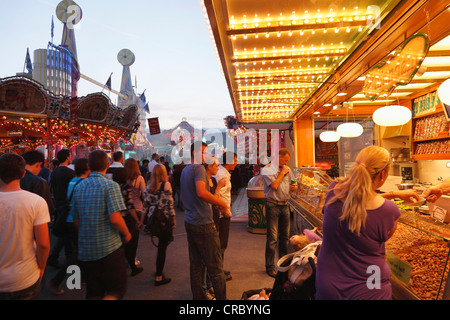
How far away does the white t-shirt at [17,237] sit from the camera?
1.92 m

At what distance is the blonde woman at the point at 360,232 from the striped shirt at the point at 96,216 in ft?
6.05

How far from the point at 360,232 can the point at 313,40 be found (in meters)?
4.02

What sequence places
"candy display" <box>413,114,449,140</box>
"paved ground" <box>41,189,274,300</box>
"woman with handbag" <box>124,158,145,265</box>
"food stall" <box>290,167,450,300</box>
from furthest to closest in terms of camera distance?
"candy display" <box>413,114,449,140</box> → "woman with handbag" <box>124,158,145,265</box> → "paved ground" <box>41,189,274,300</box> → "food stall" <box>290,167,450,300</box>

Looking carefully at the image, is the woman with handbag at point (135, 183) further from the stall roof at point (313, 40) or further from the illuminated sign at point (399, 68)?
the illuminated sign at point (399, 68)

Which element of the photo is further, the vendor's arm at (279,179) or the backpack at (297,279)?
the vendor's arm at (279,179)

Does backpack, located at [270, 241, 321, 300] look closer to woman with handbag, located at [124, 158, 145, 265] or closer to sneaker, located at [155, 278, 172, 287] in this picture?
sneaker, located at [155, 278, 172, 287]

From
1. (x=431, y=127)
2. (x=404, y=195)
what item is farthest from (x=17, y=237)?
(x=431, y=127)

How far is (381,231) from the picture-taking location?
5.24 ft

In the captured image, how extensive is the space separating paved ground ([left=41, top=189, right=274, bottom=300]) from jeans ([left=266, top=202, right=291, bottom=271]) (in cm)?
31

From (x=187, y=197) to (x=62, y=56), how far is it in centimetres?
7798

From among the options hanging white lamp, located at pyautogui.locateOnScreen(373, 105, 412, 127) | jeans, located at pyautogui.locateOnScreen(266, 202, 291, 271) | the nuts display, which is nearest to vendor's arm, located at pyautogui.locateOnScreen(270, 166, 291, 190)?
jeans, located at pyautogui.locateOnScreen(266, 202, 291, 271)

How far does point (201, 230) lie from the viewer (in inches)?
116

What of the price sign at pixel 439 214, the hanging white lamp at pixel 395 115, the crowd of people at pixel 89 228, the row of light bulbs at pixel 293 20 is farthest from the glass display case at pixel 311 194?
the row of light bulbs at pixel 293 20

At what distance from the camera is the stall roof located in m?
3.50
